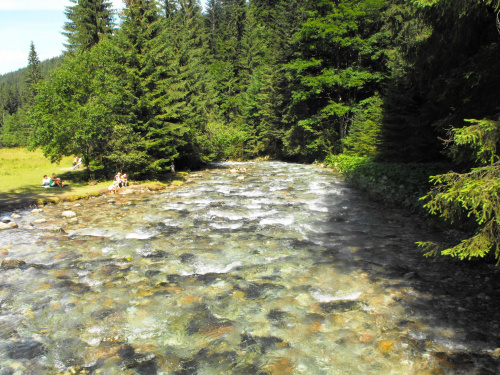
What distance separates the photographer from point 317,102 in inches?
1423

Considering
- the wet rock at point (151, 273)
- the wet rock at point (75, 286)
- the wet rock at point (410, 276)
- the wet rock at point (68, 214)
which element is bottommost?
the wet rock at point (410, 276)

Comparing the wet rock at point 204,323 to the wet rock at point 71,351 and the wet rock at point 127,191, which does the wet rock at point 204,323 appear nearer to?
the wet rock at point 71,351

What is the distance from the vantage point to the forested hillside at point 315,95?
7.71 metres

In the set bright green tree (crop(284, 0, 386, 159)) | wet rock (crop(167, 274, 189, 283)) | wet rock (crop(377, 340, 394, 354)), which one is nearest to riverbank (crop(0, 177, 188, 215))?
wet rock (crop(167, 274, 189, 283))

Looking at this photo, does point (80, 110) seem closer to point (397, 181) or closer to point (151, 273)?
point (151, 273)

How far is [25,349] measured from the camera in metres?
5.39

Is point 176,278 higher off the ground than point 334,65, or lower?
lower

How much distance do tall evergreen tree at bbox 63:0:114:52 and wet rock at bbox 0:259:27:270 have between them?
117 ft

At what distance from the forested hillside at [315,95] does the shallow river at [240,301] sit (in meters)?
2.08

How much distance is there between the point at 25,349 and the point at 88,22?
42749 mm

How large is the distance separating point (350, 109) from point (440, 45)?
75.3ft

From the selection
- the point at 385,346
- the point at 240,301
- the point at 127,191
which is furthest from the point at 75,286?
the point at 127,191

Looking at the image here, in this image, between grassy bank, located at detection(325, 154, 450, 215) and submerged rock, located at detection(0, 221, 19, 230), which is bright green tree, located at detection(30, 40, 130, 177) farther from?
grassy bank, located at detection(325, 154, 450, 215)

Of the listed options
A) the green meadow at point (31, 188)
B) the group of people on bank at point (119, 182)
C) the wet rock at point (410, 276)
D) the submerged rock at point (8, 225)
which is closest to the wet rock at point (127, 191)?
the group of people on bank at point (119, 182)
